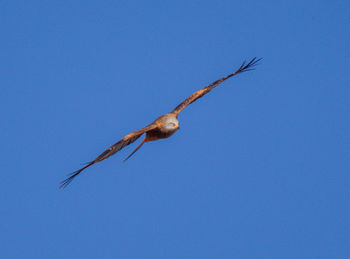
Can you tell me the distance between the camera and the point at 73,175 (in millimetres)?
9117

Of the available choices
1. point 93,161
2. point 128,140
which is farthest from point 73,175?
point 128,140

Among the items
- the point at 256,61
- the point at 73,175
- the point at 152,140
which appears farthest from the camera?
the point at 256,61

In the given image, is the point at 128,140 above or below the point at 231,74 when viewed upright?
below

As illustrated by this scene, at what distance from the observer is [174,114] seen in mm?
10414

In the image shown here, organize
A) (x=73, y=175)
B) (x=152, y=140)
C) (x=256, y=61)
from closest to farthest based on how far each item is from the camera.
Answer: (x=73, y=175) → (x=152, y=140) → (x=256, y=61)

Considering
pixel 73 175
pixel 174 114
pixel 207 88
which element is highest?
pixel 207 88

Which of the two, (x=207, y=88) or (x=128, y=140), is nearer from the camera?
(x=128, y=140)

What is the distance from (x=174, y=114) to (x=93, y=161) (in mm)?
1951

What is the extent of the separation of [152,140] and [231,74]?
2.20 m

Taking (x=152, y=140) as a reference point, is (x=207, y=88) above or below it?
above

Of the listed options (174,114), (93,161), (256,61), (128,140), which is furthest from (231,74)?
(93,161)

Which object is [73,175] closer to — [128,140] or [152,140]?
[128,140]

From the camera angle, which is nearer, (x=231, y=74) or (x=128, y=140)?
(x=128, y=140)

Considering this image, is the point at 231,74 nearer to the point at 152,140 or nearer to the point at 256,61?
the point at 256,61
